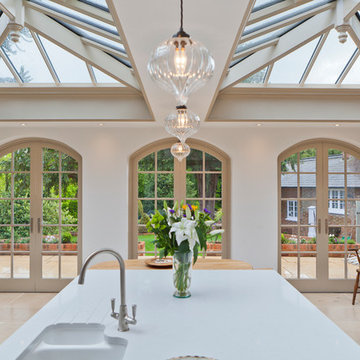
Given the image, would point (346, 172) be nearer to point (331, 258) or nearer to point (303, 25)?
point (331, 258)

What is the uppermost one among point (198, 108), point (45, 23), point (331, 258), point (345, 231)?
point (45, 23)

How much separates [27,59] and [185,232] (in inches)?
129

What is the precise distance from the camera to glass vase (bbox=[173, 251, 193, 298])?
1.69 meters

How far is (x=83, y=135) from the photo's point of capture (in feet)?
16.6

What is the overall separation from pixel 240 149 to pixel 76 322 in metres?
4.06

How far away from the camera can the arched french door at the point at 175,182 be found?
17.1 ft

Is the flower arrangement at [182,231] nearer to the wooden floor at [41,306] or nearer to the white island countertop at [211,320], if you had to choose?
the white island countertop at [211,320]

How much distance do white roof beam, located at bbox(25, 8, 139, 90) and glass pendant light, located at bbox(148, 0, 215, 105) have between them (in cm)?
211

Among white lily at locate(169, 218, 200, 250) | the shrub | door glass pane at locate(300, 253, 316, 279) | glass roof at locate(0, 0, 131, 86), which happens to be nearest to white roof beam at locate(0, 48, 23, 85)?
glass roof at locate(0, 0, 131, 86)

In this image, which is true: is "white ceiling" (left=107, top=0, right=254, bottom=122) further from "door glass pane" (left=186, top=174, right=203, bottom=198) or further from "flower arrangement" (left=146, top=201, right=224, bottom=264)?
"door glass pane" (left=186, top=174, right=203, bottom=198)

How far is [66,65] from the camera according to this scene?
12.8ft

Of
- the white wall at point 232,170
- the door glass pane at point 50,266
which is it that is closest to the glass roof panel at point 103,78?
the white wall at point 232,170

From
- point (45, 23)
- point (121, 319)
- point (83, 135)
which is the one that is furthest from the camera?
point (83, 135)

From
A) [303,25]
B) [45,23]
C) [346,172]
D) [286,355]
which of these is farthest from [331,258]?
[45,23]
